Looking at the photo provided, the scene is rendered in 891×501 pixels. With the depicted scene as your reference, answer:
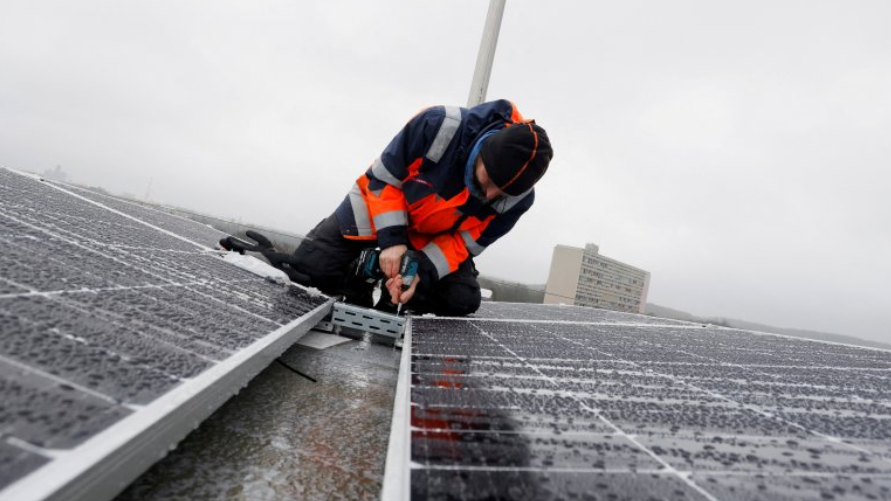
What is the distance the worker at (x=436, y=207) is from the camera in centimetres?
299

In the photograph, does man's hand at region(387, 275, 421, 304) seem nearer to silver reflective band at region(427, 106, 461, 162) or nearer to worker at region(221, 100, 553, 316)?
worker at region(221, 100, 553, 316)

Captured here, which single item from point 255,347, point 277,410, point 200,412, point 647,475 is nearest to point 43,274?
point 255,347

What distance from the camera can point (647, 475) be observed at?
900mm

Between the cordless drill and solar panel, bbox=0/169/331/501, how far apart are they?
115 cm

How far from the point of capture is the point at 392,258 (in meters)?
3.34

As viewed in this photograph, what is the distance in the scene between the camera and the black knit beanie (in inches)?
112

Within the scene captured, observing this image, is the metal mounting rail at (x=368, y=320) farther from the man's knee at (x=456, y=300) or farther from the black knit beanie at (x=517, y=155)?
the black knit beanie at (x=517, y=155)

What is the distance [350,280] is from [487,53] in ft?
17.5

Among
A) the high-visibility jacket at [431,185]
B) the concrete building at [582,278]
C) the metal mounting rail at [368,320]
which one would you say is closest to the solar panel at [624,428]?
the metal mounting rail at [368,320]

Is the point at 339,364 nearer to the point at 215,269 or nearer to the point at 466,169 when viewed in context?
the point at 215,269

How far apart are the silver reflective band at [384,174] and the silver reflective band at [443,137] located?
32cm

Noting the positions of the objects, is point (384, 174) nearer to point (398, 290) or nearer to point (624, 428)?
point (398, 290)

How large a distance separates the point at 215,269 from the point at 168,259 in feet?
1.19

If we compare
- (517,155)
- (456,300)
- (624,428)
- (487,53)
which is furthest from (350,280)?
(487,53)
